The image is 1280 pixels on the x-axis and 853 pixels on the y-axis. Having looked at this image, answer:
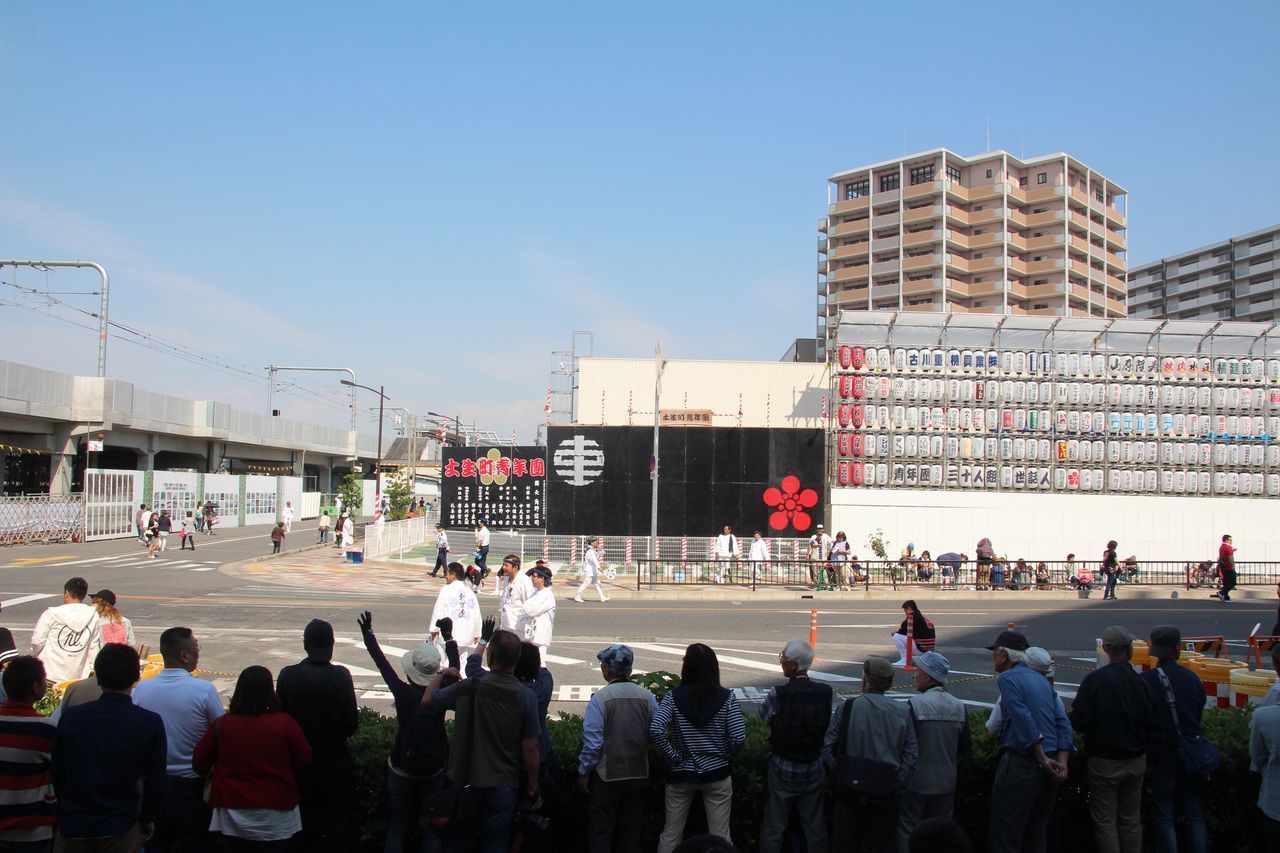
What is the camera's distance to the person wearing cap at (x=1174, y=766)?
6.18m

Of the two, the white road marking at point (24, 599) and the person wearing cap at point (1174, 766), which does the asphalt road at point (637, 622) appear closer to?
the white road marking at point (24, 599)

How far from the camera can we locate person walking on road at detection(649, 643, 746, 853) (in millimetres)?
5621

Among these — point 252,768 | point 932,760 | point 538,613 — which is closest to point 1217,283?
point 538,613

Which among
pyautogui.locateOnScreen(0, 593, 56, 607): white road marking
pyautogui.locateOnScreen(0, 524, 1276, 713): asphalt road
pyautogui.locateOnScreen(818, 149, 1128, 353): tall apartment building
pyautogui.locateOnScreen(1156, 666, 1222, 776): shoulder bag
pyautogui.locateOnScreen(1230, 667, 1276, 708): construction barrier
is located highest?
pyautogui.locateOnScreen(818, 149, 1128, 353): tall apartment building

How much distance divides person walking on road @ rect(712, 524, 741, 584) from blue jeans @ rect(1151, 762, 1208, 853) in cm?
2010

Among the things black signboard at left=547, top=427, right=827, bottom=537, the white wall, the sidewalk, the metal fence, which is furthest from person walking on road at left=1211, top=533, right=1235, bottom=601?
the metal fence

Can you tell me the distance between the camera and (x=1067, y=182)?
261 feet

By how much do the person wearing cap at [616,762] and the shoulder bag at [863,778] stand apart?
120 centimetres

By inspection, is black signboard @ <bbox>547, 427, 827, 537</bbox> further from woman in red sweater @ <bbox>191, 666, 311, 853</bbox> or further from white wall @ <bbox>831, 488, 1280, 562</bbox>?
woman in red sweater @ <bbox>191, 666, 311, 853</bbox>

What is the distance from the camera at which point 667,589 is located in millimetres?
25922

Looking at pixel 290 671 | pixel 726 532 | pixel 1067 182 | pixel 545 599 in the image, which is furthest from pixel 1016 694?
pixel 1067 182

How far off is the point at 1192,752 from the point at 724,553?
70.1 ft

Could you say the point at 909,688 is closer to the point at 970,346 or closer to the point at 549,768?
the point at 549,768

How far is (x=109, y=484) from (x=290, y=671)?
3949 cm
